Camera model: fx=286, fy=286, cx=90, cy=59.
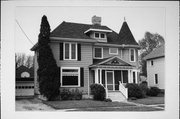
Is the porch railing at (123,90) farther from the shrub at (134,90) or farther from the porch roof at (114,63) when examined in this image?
the porch roof at (114,63)

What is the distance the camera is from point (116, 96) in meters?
11.7

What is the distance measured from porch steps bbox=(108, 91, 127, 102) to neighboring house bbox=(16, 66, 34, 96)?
3.19m

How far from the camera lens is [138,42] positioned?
11844 mm

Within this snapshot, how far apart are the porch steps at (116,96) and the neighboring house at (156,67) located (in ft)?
3.99

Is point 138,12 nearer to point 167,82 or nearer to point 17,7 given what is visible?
point 167,82

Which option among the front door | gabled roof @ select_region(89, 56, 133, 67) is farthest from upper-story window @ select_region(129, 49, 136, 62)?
the front door

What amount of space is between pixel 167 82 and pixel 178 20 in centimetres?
237

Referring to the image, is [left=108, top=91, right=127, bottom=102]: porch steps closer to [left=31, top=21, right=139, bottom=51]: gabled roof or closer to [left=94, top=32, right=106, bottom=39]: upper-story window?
[left=31, top=21, right=139, bottom=51]: gabled roof

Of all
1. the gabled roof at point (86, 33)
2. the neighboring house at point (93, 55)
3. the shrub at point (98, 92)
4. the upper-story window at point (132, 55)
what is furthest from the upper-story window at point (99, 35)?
the shrub at point (98, 92)

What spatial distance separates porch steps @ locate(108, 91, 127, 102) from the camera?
37.9 ft

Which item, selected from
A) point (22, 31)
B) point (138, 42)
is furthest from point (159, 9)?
point (22, 31)

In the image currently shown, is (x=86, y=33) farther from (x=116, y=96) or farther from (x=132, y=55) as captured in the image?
(x=116, y=96)

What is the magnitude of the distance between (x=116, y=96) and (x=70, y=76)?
2.06 metres

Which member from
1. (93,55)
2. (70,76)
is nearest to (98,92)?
(70,76)
